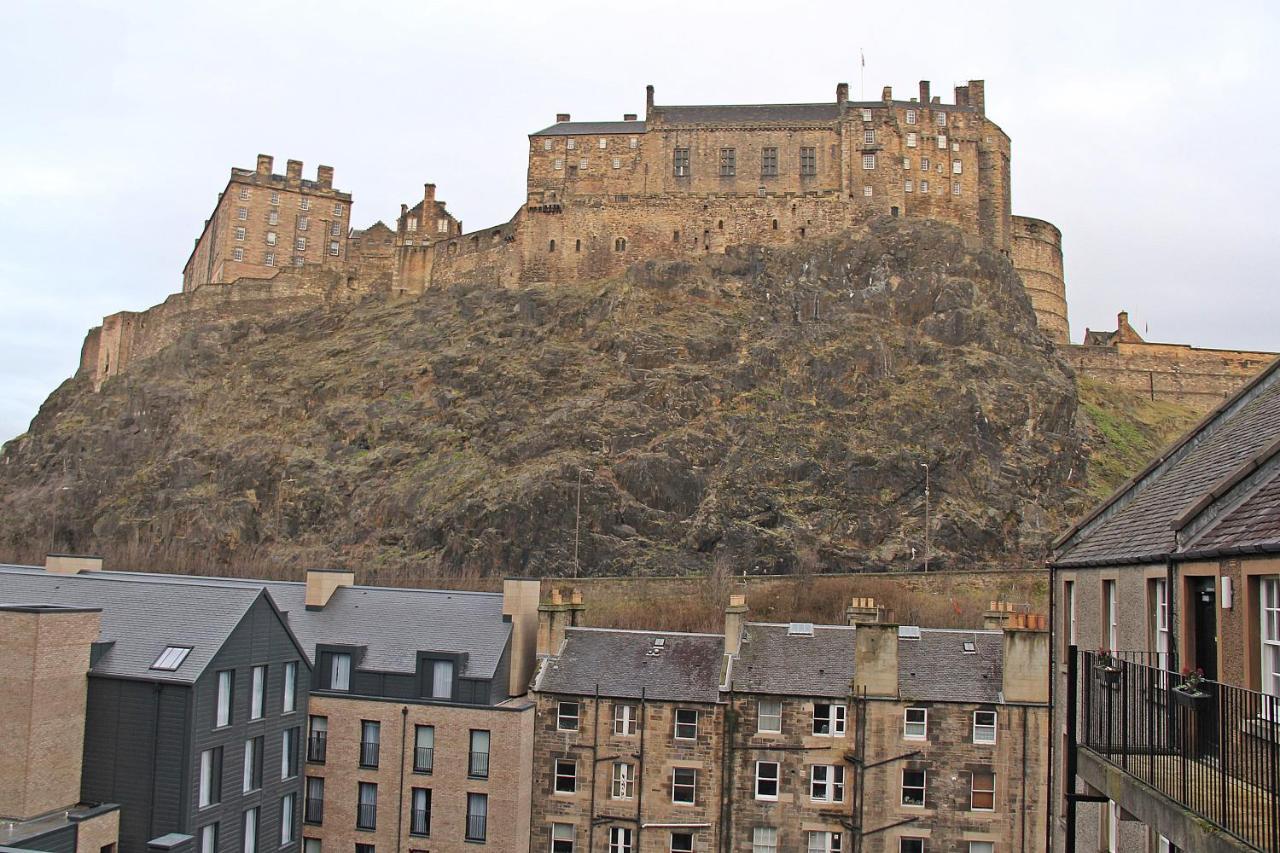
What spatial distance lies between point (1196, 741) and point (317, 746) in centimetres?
2214

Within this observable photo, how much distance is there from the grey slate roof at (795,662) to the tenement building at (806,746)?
0.04m

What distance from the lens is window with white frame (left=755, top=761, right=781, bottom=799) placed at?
25.0 m

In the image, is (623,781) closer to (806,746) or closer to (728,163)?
(806,746)

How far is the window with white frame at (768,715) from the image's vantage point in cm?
2523

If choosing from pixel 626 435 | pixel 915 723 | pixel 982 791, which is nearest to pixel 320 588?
pixel 915 723

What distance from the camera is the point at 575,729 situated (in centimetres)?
2570

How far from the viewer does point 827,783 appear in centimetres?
2473

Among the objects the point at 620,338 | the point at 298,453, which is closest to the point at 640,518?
the point at 620,338

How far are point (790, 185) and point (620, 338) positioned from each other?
14.4 meters

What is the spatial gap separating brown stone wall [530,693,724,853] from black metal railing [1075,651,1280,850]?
1652 cm

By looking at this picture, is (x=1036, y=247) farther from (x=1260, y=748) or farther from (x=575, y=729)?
(x=1260, y=748)

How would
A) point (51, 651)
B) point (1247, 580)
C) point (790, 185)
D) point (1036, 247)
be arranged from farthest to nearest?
point (1036, 247) → point (790, 185) → point (51, 651) → point (1247, 580)

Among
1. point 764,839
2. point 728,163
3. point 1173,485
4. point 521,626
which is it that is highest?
point 728,163

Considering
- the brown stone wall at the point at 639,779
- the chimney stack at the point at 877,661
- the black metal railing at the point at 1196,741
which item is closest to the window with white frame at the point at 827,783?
the chimney stack at the point at 877,661
